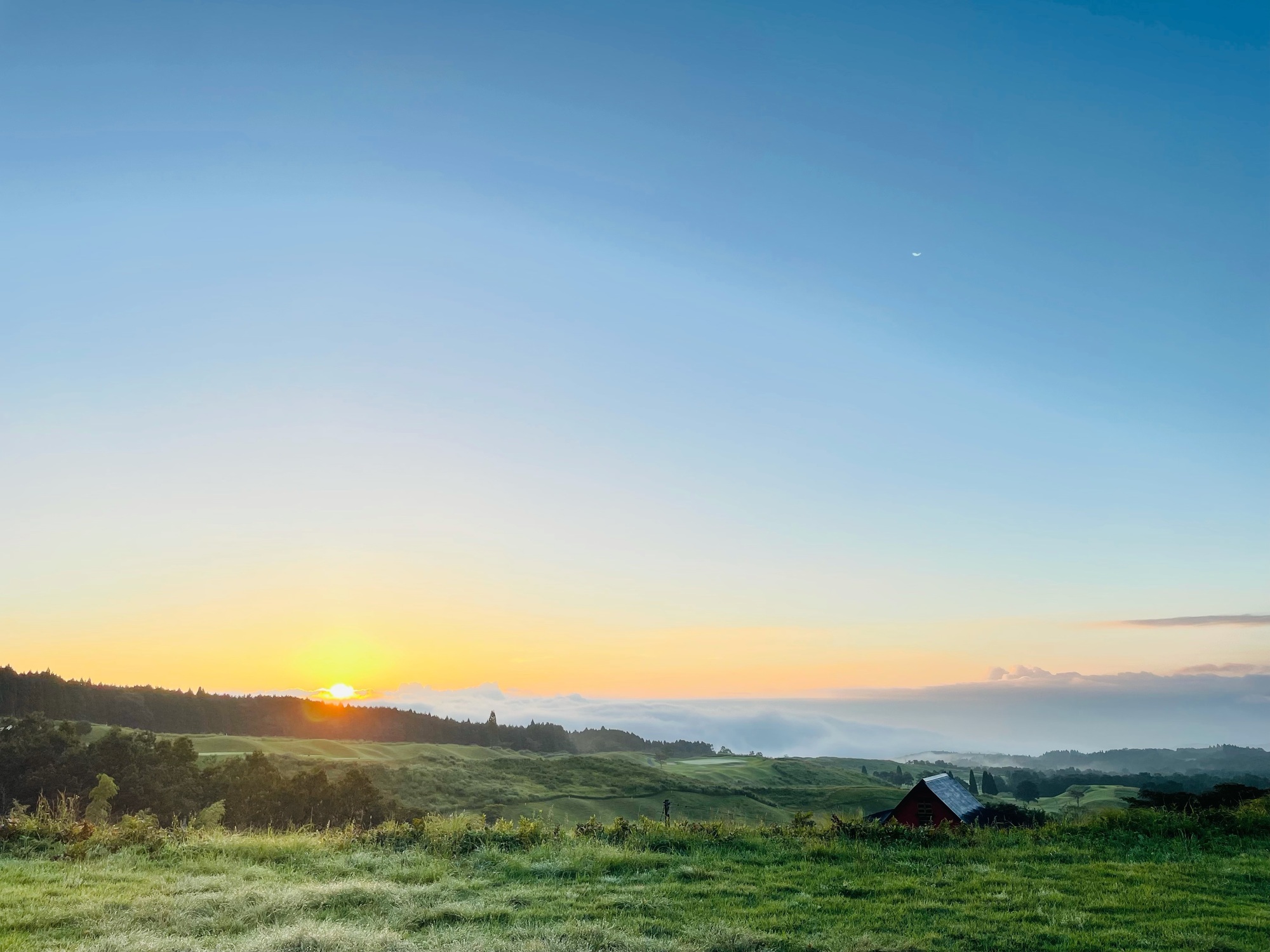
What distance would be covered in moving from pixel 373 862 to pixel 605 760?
130670 millimetres

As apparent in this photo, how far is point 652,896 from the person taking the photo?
43.2ft

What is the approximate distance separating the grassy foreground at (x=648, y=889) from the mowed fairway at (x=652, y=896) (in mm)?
50

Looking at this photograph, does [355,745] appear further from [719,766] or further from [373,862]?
[373,862]

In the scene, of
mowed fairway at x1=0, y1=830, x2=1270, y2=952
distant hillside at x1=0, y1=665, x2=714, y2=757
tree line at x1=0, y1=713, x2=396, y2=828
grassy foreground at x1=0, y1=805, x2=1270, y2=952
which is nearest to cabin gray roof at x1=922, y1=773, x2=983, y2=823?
grassy foreground at x1=0, y1=805, x2=1270, y2=952

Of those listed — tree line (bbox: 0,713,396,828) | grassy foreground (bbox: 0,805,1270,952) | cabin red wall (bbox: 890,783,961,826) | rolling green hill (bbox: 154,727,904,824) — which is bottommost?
rolling green hill (bbox: 154,727,904,824)

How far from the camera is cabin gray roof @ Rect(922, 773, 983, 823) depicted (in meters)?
34.6

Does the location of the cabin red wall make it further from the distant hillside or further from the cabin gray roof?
the distant hillside

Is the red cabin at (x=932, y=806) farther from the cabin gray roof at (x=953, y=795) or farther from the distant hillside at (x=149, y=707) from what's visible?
the distant hillside at (x=149, y=707)

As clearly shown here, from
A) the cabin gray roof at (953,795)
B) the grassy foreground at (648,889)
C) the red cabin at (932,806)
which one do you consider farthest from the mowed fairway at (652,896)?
the cabin gray roof at (953,795)

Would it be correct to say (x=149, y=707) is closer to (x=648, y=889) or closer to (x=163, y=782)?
(x=163, y=782)

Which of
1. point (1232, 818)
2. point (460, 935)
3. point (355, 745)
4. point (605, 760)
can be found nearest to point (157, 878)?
point (460, 935)

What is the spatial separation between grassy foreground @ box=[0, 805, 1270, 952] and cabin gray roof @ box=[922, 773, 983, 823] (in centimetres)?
1609

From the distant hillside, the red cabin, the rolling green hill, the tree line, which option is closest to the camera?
the red cabin

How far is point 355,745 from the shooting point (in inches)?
6447
